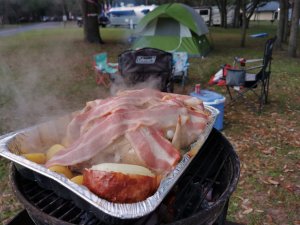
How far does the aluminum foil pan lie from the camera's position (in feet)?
3.99

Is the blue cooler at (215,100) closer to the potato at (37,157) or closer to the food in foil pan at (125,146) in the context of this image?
the food in foil pan at (125,146)

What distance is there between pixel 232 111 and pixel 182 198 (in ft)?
14.6

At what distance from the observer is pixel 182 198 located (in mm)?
1711

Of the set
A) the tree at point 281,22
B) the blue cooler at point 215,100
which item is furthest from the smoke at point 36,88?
the tree at point 281,22

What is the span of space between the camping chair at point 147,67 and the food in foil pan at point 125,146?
409cm

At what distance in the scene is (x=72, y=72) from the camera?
30.1 ft

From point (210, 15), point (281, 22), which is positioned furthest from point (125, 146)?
point (210, 15)

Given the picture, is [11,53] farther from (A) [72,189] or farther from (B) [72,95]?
(A) [72,189]

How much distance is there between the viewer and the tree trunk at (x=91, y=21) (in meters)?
12.7

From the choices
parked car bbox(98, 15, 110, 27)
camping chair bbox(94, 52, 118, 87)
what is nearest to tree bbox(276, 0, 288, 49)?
camping chair bbox(94, 52, 118, 87)

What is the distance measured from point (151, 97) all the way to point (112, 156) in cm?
61

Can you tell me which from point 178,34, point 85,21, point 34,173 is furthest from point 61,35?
point 34,173

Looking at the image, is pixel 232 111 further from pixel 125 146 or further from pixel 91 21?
pixel 91 21

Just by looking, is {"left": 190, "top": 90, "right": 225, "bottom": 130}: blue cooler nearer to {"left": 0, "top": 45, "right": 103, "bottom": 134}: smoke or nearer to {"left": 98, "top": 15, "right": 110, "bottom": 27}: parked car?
{"left": 0, "top": 45, "right": 103, "bottom": 134}: smoke
